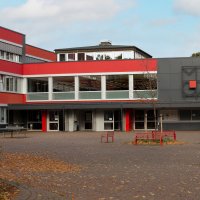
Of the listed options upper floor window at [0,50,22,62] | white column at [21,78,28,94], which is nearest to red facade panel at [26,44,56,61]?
upper floor window at [0,50,22,62]

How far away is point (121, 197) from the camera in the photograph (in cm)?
907

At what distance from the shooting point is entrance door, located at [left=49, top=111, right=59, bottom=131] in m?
45.1

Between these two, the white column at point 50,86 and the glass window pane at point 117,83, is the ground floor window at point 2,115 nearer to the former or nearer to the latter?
the white column at point 50,86

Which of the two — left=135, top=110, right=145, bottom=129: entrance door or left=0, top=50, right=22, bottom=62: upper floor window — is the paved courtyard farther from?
left=0, top=50, right=22, bottom=62: upper floor window

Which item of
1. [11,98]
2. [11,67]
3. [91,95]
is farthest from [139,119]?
[11,67]

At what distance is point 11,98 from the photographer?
146 ft

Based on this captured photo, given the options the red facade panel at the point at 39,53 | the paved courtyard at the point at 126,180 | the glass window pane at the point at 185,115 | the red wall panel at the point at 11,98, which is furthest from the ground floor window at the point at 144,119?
the paved courtyard at the point at 126,180

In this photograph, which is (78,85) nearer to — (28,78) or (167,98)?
(28,78)

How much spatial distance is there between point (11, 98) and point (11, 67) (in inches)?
118

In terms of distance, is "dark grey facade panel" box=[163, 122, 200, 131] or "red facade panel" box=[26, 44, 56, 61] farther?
"red facade panel" box=[26, 44, 56, 61]

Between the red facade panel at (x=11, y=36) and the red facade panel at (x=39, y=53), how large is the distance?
10.7 feet

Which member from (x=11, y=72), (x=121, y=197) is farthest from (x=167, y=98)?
(x=121, y=197)

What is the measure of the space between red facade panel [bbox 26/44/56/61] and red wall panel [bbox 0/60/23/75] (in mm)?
4470

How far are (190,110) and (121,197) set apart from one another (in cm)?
3459
